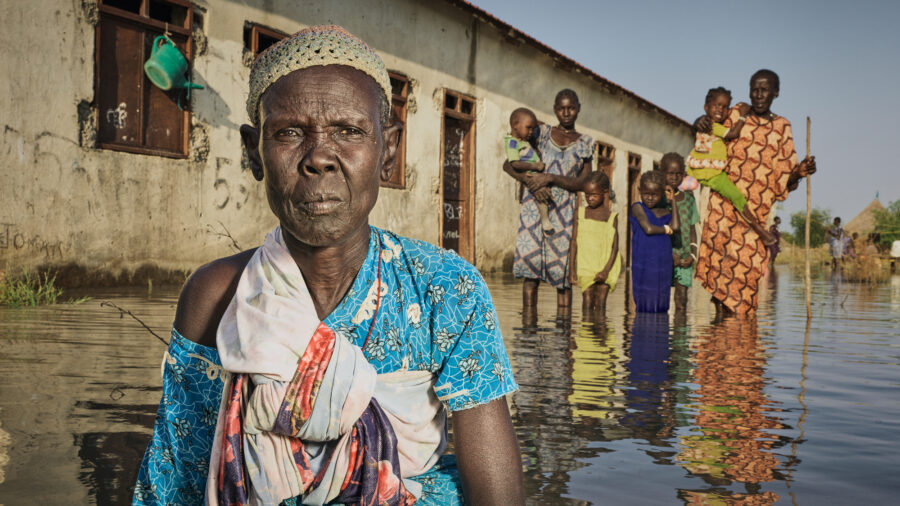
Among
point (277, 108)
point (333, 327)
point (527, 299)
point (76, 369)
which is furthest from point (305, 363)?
point (527, 299)

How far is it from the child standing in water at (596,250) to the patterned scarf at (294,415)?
269 inches

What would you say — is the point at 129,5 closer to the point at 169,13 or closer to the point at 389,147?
the point at 169,13

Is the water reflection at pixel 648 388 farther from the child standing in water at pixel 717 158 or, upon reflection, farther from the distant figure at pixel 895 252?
the distant figure at pixel 895 252

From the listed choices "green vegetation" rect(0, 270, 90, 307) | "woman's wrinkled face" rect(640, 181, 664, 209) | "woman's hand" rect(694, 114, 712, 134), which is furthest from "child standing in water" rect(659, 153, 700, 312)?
"green vegetation" rect(0, 270, 90, 307)

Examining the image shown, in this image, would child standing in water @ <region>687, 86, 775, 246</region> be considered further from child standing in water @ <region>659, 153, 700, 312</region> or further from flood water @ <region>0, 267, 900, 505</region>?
flood water @ <region>0, 267, 900, 505</region>

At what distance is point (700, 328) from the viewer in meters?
7.15

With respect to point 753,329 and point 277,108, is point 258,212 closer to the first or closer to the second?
point 753,329

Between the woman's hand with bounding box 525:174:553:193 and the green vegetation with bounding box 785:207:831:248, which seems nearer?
the woman's hand with bounding box 525:174:553:193

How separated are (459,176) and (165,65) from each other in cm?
682

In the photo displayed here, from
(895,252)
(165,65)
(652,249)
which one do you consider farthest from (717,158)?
(895,252)

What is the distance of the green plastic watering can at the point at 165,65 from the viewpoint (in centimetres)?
863

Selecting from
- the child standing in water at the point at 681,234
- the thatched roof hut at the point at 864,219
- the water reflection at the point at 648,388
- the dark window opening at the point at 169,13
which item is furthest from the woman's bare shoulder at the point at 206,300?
the thatched roof hut at the point at 864,219

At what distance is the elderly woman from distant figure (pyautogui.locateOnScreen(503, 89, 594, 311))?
632 centimetres

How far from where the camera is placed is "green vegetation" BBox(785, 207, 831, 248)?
42.6 m
